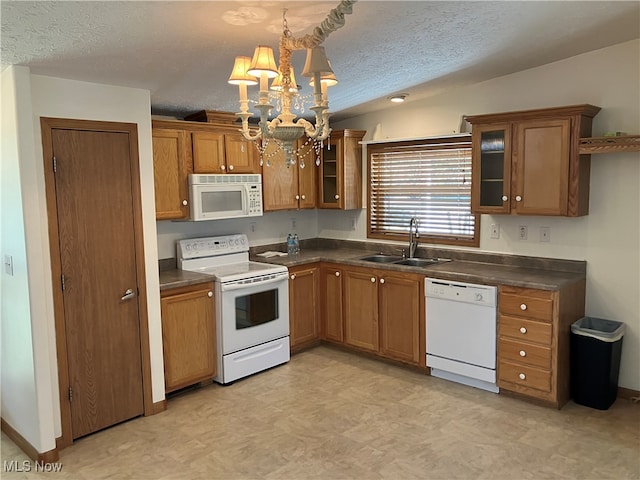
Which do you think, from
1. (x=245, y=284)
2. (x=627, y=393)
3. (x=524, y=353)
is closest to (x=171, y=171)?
(x=245, y=284)

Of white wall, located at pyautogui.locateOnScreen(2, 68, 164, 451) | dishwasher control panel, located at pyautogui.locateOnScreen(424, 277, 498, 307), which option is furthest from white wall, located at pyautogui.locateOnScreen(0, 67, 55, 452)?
dishwasher control panel, located at pyautogui.locateOnScreen(424, 277, 498, 307)

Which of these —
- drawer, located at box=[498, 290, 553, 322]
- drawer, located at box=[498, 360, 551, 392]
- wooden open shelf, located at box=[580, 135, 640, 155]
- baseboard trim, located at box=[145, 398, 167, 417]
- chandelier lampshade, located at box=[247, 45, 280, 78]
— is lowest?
baseboard trim, located at box=[145, 398, 167, 417]

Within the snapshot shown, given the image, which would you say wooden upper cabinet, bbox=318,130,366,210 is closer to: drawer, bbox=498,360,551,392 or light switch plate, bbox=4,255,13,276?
drawer, bbox=498,360,551,392

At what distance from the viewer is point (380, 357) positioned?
464 centimetres

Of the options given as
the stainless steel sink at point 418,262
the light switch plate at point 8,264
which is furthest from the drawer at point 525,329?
the light switch plate at point 8,264

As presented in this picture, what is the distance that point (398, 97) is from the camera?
181 inches

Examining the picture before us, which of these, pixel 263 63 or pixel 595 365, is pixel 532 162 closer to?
pixel 595 365

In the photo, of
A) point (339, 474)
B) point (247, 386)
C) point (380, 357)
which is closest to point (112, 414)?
point (247, 386)

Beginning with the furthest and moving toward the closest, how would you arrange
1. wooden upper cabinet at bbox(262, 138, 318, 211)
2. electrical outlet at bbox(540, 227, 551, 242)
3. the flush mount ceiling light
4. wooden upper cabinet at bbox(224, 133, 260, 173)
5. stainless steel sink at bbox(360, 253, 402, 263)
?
stainless steel sink at bbox(360, 253, 402, 263) < wooden upper cabinet at bbox(262, 138, 318, 211) < the flush mount ceiling light < wooden upper cabinet at bbox(224, 133, 260, 173) < electrical outlet at bbox(540, 227, 551, 242)

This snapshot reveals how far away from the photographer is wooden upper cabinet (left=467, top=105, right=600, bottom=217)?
3607mm

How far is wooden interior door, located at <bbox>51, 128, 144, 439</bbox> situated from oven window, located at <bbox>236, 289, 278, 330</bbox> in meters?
0.89

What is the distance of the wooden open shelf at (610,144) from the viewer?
3.37m

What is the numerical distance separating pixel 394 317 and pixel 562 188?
1700 millimetres

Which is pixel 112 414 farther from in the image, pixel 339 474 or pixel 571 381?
pixel 571 381
